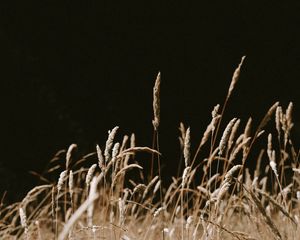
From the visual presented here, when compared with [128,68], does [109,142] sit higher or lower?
lower

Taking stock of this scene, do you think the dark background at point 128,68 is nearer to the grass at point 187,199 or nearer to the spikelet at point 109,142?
the grass at point 187,199

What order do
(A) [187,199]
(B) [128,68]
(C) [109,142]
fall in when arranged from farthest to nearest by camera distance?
(B) [128,68] < (A) [187,199] < (C) [109,142]

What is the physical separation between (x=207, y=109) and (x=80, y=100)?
Result: 838mm

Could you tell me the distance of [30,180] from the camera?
329cm

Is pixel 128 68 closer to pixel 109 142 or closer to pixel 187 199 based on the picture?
pixel 187 199

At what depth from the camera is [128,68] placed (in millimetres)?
3559

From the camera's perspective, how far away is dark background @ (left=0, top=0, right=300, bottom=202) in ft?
11.0

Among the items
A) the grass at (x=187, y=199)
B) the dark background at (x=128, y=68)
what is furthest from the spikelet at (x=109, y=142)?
the dark background at (x=128, y=68)

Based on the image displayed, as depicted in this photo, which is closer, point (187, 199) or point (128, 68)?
point (187, 199)

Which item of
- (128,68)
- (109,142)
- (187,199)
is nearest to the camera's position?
(109,142)

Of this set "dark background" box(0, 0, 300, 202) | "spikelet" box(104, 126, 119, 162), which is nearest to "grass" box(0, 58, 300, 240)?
"spikelet" box(104, 126, 119, 162)

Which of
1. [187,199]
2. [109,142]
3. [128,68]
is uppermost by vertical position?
[128,68]

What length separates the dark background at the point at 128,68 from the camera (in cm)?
337

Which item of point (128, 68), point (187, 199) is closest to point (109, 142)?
point (187, 199)
